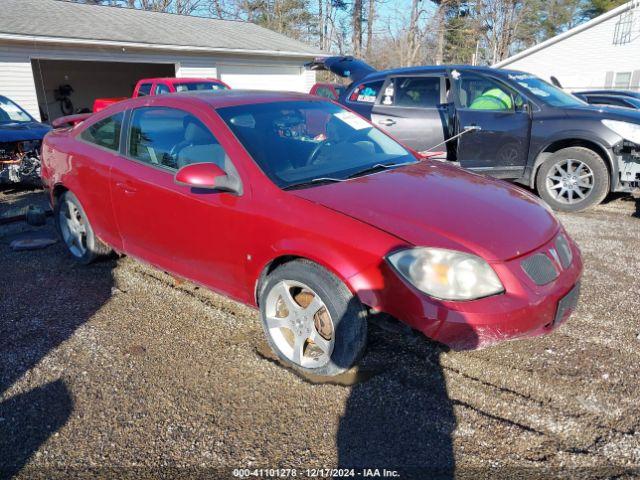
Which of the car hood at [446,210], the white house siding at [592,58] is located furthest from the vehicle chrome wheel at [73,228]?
the white house siding at [592,58]

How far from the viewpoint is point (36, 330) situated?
361 centimetres

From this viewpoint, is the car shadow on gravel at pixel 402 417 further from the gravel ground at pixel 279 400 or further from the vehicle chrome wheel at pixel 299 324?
the vehicle chrome wheel at pixel 299 324

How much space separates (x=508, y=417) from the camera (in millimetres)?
2631

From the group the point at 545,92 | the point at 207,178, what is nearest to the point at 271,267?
the point at 207,178

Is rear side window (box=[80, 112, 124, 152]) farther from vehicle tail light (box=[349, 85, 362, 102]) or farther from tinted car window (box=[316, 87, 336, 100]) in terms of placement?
tinted car window (box=[316, 87, 336, 100])

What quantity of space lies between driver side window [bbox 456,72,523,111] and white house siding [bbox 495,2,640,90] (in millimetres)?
20946

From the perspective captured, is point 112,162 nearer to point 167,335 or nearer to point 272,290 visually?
point 167,335

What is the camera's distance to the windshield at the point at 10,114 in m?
8.61

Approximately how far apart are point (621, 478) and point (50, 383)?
2.97 metres

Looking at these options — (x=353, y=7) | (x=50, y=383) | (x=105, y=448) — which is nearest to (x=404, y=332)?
(x=105, y=448)

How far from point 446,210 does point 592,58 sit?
27.2 meters

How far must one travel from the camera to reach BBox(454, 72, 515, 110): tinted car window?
6.76 meters

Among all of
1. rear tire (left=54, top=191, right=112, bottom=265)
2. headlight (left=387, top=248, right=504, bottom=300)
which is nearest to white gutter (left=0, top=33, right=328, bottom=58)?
rear tire (left=54, top=191, right=112, bottom=265)

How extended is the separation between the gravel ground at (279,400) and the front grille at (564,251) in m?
0.63
